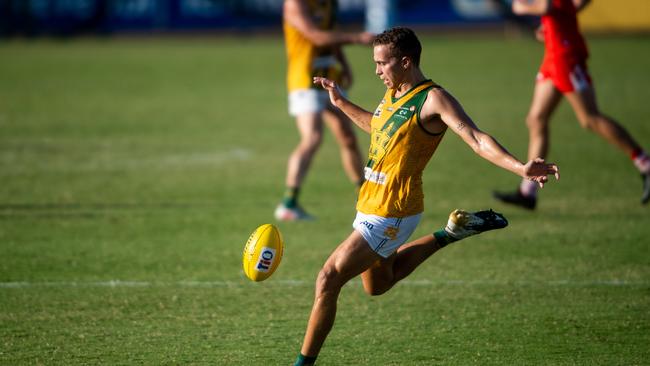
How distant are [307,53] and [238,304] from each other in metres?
4.09

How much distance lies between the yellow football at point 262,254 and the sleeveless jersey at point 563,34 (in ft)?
17.7

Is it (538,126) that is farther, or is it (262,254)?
(538,126)

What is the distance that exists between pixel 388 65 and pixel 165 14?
107ft

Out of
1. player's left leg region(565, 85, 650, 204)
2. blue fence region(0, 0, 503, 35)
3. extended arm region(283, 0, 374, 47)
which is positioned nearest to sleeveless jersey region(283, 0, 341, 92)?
extended arm region(283, 0, 374, 47)

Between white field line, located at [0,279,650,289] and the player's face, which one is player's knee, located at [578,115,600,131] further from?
the player's face

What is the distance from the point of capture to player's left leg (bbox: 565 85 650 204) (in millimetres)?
10531

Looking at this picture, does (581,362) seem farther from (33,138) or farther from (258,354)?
(33,138)

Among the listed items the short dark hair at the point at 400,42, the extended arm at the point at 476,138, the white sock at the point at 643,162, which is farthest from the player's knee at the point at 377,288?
the white sock at the point at 643,162

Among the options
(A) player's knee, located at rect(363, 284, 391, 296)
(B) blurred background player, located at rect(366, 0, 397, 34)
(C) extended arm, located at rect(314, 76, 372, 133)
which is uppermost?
(C) extended arm, located at rect(314, 76, 372, 133)

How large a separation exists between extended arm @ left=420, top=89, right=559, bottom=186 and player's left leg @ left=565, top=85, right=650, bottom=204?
532cm

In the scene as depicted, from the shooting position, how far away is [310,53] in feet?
34.9

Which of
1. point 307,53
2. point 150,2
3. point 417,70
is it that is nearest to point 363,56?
point 150,2

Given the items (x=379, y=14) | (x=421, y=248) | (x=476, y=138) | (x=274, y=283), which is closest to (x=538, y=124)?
(x=274, y=283)

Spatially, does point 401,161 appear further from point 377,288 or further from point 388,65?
point 377,288
